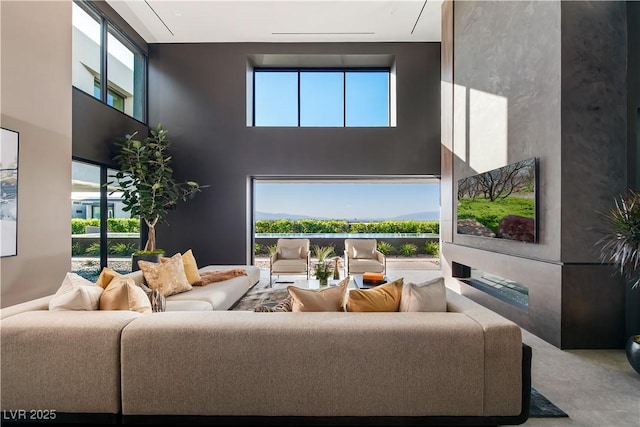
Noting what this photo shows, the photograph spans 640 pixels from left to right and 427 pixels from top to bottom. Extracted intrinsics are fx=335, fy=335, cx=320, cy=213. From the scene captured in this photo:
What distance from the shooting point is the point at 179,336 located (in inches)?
71.9

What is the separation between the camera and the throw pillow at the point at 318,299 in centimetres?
210

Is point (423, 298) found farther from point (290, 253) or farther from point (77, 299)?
point (290, 253)

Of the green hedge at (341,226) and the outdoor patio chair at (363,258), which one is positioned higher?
the green hedge at (341,226)

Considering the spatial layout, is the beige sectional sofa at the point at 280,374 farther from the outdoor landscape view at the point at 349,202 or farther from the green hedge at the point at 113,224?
the outdoor landscape view at the point at 349,202

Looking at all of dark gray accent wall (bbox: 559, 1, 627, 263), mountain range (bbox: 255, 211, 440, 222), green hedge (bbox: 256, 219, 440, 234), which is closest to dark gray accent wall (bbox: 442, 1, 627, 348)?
dark gray accent wall (bbox: 559, 1, 627, 263)

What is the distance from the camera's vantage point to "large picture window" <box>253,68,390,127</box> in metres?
7.04

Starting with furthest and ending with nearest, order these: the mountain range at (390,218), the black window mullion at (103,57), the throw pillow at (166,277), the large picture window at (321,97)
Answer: the mountain range at (390,218) → the large picture window at (321,97) → the black window mullion at (103,57) → the throw pillow at (166,277)

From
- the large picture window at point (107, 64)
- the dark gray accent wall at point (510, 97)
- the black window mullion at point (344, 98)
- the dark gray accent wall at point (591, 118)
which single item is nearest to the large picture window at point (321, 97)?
the black window mullion at point (344, 98)

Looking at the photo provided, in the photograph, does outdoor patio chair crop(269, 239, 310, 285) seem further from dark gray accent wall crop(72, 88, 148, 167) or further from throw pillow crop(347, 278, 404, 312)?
throw pillow crop(347, 278, 404, 312)

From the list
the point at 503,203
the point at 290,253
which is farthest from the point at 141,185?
the point at 503,203

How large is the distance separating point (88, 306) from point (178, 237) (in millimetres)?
4981

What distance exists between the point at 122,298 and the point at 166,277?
1.41 m

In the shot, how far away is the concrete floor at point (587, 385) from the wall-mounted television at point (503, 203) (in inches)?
43.3

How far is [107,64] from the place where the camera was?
5527 millimetres
